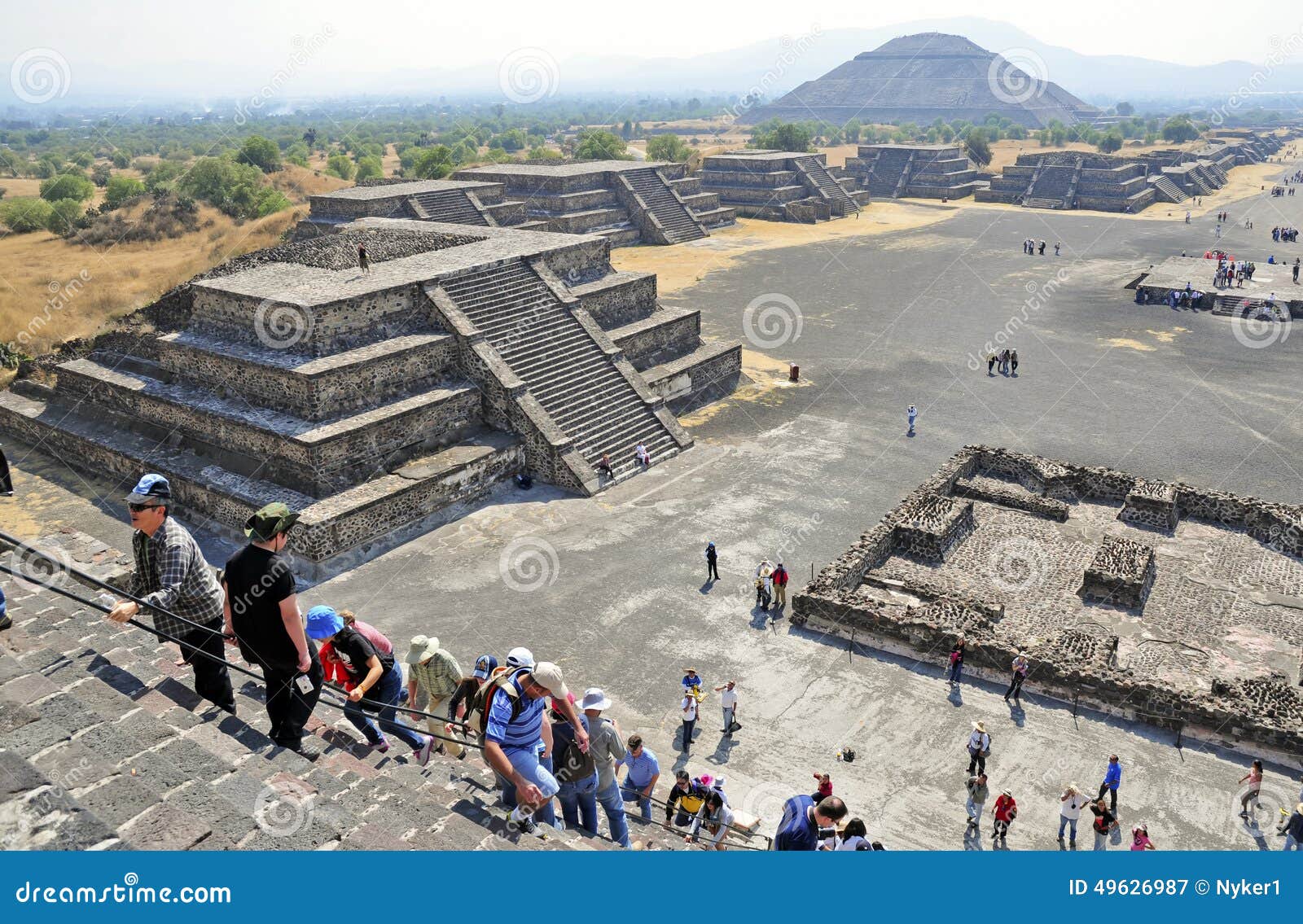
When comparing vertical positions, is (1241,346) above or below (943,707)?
above

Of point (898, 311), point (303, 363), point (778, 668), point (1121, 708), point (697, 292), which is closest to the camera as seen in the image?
point (1121, 708)

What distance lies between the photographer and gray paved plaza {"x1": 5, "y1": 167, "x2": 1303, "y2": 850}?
1002cm

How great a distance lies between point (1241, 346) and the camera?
27.4m

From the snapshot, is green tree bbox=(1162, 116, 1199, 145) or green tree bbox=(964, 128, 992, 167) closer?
green tree bbox=(964, 128, 992, 167)

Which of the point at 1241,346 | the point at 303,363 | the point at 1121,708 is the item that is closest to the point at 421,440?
the point at 303,363

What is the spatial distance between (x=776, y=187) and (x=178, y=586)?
52003mm

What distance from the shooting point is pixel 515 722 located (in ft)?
19.6

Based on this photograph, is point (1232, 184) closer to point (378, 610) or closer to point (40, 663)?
point (378, 610)

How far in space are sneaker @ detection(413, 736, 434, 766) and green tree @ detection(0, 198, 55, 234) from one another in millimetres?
49264

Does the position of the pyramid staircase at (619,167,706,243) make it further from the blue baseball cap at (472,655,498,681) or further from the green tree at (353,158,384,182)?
the blue baseball cap at (472,655,498,681)

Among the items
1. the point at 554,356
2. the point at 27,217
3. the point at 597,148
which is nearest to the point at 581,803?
Answer: the point at 554,356

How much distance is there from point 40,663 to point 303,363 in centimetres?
1022

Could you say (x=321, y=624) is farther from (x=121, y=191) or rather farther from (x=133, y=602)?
(x=121, y=191)

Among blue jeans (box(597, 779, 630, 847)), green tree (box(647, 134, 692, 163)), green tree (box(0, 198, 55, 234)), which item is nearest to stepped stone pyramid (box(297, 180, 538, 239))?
green tree (box(0, 198, 55, 234))
